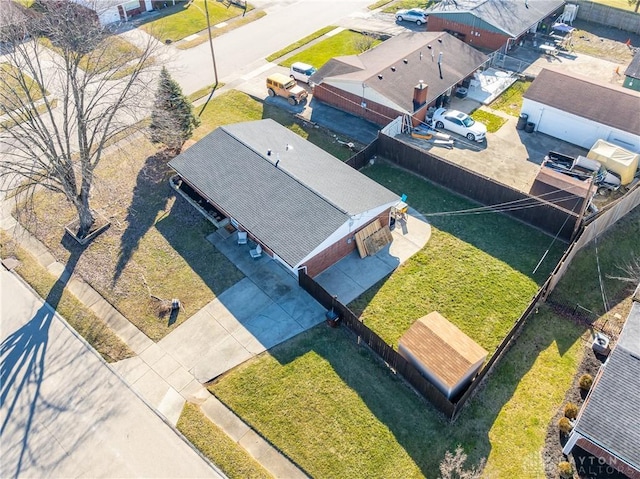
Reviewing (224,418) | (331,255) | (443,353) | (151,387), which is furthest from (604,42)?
(151,387)

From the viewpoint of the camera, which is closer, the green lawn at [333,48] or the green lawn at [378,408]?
the green lawn at [378,408]

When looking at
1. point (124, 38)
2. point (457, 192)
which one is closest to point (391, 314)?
point (457, 192)

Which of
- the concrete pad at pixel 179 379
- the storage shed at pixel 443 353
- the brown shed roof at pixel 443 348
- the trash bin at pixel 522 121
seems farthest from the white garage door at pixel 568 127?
the concrete pad at pixel 179 379

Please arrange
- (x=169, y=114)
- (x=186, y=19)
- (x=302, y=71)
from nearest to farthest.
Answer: (x=169, y=114) → (x=302, y=71) → (x=186, y=19)

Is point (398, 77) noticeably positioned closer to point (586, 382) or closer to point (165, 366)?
point (586, 382)

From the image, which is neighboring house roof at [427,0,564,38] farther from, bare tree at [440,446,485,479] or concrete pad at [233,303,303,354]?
bare tree at [440,446,485,479]

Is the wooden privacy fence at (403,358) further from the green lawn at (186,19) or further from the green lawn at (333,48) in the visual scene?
the green lawn at (186,19)

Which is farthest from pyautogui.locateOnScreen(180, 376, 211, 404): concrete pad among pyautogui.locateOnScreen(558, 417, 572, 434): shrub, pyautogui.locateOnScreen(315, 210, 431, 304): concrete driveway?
pyautogui.locateOnScreen(558, 417, 572, 434): shrub
